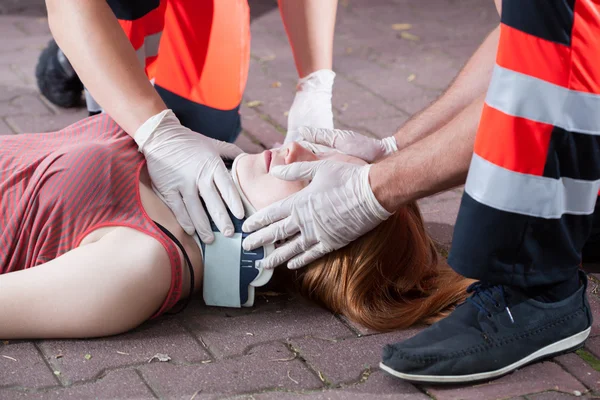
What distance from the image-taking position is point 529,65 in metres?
1.78

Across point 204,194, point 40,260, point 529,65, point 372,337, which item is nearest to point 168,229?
point 204,194

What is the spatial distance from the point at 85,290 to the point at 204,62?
1437 mm

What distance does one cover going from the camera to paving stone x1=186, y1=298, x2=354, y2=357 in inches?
81.7

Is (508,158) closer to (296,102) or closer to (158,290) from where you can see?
(158,290)

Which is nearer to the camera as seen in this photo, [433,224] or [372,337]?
[372,337]


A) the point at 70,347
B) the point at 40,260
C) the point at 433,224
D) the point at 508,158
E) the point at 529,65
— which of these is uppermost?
the point at 529,65

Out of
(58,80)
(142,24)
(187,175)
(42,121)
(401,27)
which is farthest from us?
(401,27)

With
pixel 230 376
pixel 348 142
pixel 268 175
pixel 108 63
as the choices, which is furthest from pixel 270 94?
pixel 230 376

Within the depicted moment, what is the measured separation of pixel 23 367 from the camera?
1.91 metres

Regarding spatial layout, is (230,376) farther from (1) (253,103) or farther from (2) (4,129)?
(1) (253,103)

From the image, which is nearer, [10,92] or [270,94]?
[10,92]

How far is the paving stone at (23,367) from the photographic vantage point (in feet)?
6.09

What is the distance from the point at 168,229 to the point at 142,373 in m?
0.39

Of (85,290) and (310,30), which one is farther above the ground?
(310,30)
